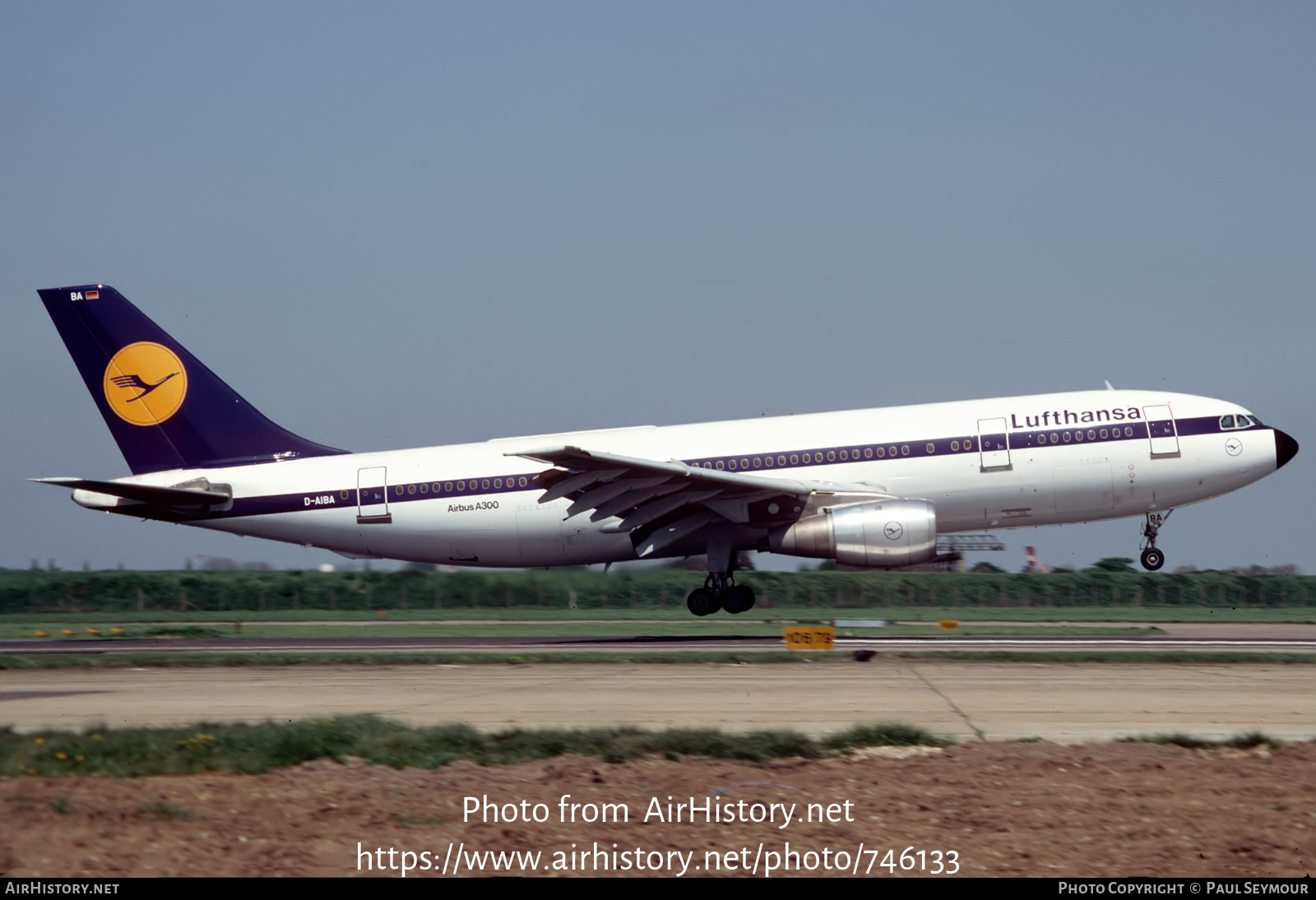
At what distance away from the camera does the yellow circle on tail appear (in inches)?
1065

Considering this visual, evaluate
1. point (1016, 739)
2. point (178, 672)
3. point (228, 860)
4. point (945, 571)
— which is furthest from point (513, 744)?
point (945, 571)

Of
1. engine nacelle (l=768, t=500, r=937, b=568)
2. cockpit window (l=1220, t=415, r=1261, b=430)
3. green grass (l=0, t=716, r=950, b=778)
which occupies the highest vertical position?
cockpit window (l=1220, t=415, r=1261, b=430)

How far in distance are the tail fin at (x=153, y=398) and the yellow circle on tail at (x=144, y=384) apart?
2 cm

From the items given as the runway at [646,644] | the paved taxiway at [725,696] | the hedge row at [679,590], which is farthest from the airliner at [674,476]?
the hedge row at [679,590]

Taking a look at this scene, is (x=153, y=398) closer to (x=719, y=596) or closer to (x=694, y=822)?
(x=719, y=596)

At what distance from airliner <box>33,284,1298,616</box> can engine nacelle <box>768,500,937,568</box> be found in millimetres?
38

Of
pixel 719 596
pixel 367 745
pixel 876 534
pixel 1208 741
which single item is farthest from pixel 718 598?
pixel 367 745

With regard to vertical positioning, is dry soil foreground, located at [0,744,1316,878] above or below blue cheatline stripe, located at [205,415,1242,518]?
below

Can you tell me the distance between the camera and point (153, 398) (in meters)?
27.1

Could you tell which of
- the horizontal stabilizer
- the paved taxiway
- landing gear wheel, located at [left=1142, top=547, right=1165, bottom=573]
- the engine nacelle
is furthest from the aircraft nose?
the horizontal stabilizer

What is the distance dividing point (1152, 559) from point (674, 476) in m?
10.3

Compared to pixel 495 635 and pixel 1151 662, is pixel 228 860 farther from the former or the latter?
pixel 495 635

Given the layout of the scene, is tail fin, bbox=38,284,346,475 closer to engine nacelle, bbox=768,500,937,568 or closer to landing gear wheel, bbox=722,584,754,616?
landing gear wheel, bbox=722,584,754,616

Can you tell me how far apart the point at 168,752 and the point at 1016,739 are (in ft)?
24.4
